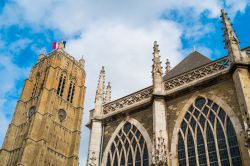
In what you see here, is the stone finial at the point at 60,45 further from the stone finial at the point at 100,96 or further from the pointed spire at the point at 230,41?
the pointed spire at the point at 230,41

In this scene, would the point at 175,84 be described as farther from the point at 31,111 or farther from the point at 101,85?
the point at 31,111

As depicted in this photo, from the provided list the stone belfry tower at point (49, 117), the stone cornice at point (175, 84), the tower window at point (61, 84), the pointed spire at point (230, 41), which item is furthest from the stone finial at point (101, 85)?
the tower window at point (61, 84)

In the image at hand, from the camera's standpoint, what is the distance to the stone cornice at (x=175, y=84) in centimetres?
1277

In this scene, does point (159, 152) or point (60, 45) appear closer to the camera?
point (159, 152)

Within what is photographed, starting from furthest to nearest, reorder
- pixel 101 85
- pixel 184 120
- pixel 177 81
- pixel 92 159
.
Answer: pixel 101 85 < pixel 177 81 < pixel 92 159 < pixel 184 120

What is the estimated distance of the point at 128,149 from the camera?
13.4m

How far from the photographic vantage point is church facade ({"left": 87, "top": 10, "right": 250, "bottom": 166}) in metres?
10.9

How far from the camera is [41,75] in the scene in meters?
54.2

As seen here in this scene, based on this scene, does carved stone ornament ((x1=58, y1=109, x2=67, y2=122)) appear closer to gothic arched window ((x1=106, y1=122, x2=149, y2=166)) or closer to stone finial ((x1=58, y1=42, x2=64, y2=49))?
stone finial ((x1=58, y1=42, x2=64, y2=49))

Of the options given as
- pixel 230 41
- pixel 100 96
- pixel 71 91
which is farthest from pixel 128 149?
pixel 71 91

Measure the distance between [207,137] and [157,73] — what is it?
4.17 m

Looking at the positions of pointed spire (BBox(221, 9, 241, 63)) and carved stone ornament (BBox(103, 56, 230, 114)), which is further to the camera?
carved stone ornament (BBox(103, 56, 230, 114))

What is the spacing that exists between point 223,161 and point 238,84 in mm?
2901

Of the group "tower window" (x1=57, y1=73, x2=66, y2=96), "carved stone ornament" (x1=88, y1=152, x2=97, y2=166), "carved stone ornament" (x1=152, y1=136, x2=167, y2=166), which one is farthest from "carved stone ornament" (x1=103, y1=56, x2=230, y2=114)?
"tower window" (x1=57, y1=73, x2=66, y2=96)
